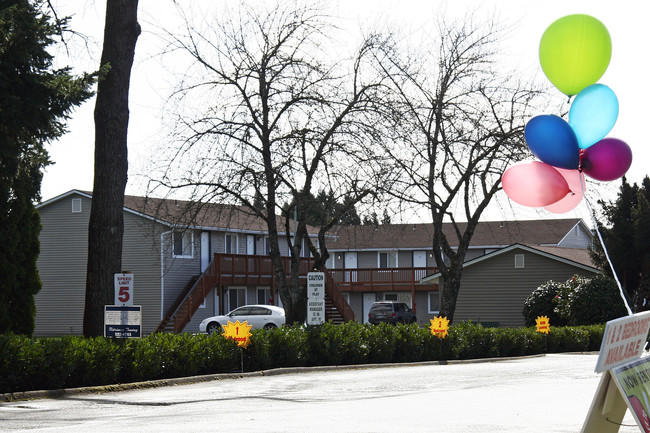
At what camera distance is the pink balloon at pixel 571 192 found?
8945 mm

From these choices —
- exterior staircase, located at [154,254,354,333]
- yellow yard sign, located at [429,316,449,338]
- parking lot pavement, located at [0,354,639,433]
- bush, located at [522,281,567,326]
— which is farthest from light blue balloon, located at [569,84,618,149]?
exterior staircase, located at [154,254,354,333]

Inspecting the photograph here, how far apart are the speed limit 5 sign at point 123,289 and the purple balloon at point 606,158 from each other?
10145 mm

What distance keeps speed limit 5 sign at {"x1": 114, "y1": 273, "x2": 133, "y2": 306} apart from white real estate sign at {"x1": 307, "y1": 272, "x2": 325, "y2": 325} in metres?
5.90

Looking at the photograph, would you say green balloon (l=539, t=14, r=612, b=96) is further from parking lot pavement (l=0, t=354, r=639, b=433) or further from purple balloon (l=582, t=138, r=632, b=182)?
parking lot pavement (l=0, t=354, r=639, b=433)

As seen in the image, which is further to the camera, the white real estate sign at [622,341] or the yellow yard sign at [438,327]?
the yellow yard sign at [438,327]

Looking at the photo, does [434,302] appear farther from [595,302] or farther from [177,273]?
[595,302]

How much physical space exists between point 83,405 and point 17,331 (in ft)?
38.0

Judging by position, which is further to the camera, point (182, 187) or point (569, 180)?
point (182, 187)

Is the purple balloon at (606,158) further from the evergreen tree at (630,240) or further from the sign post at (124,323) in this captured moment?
the evergreen tree at (630,240)

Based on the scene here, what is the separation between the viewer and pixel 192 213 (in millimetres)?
26516

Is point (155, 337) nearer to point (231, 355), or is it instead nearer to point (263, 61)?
point (231, 355)

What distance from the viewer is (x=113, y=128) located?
1827 centimetres

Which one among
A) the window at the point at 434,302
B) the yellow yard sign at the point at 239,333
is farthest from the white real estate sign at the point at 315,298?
the window at the point at 434,302

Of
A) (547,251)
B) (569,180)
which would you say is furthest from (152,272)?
(569,180)
